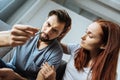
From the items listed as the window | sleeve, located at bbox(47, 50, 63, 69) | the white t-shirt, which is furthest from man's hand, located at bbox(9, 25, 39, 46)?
the window

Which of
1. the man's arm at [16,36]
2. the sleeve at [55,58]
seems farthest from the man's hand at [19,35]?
the sleeve at [55,58]

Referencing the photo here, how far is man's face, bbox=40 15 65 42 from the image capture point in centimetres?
137

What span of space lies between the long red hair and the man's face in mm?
192

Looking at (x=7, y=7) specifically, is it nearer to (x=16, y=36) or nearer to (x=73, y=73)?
(x=73, y=73)

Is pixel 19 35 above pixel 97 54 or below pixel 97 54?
above

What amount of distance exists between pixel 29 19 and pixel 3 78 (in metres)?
0.82

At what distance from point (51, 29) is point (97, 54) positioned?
1.04ft

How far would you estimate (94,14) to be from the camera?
2.21 m

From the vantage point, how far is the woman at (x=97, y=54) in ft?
4.47

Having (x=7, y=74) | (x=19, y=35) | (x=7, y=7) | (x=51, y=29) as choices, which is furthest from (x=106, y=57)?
(x=7, y=7)

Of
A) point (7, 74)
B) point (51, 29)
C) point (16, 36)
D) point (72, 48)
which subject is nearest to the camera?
point (16, 36)

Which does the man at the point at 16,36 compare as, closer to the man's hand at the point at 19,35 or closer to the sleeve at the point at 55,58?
the man's hand at the point at 19,35

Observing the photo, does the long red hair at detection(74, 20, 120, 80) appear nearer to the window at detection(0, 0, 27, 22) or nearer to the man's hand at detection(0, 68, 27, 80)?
the man's hand at detection(0, 68, 27, 80)

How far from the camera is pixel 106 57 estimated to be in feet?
4.55
